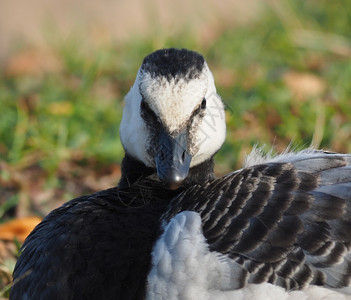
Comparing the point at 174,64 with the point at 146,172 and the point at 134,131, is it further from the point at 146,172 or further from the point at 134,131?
the point at 146,172

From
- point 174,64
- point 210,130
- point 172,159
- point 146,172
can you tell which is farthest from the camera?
point 146,172

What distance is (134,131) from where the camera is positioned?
3.30 metres

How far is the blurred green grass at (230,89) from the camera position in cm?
480

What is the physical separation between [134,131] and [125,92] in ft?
9.26

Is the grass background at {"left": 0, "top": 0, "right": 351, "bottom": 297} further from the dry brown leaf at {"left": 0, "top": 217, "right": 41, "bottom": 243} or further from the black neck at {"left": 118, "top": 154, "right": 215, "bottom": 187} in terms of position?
the black neck at {"left": 118, "top": 154, "right": 215, "bottom": 187}

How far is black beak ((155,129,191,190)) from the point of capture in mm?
2919

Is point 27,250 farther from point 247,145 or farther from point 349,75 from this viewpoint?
point 349,75

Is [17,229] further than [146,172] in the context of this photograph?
Yes

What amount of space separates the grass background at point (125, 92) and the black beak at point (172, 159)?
69 centimetres

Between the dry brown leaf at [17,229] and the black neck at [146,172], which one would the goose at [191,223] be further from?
the dry brown leaf at [17,229]

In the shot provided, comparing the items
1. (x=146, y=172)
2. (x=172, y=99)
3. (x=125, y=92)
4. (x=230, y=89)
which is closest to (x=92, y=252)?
(x=146, y=172)

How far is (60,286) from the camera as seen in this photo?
279cm

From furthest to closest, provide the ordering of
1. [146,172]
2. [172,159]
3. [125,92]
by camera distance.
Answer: [125,92]
[146,172]
[172,159]

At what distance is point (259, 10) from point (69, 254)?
5.10m
